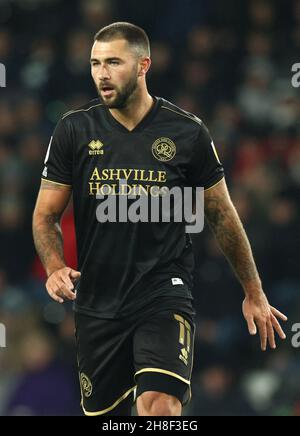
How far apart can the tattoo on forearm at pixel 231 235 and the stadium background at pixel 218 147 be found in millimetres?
2530

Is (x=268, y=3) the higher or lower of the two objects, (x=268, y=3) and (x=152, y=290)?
the higher

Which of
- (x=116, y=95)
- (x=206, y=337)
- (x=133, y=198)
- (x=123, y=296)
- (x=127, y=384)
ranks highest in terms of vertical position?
(x=116, y=95)

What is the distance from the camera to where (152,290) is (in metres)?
5.10

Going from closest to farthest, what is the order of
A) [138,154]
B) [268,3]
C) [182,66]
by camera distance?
[138,154] < [182,66] < [268,3]

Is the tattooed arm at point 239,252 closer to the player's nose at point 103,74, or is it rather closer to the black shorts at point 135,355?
the black shorts at point 135,355

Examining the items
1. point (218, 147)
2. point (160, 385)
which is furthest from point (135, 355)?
point (218, 147)

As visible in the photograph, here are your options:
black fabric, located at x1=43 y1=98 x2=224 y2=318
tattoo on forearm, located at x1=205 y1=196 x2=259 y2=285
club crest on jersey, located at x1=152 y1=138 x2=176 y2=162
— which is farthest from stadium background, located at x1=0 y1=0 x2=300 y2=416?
club crest on jersey, located at x1=152 y1=138 x2=176 y2=162

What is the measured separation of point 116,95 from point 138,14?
5.13m

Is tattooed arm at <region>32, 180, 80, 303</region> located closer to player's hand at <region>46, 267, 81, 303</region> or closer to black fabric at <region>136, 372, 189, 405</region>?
player's hand at <region>46, 267, 81, 303</region>

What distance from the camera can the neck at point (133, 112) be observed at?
5266mm

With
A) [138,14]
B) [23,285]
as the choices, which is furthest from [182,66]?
[23,285]

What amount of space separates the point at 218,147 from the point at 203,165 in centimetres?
371

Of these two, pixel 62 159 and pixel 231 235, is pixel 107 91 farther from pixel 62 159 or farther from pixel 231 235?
pixel 231 235

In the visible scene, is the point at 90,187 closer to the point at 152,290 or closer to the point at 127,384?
the point at 152,290
